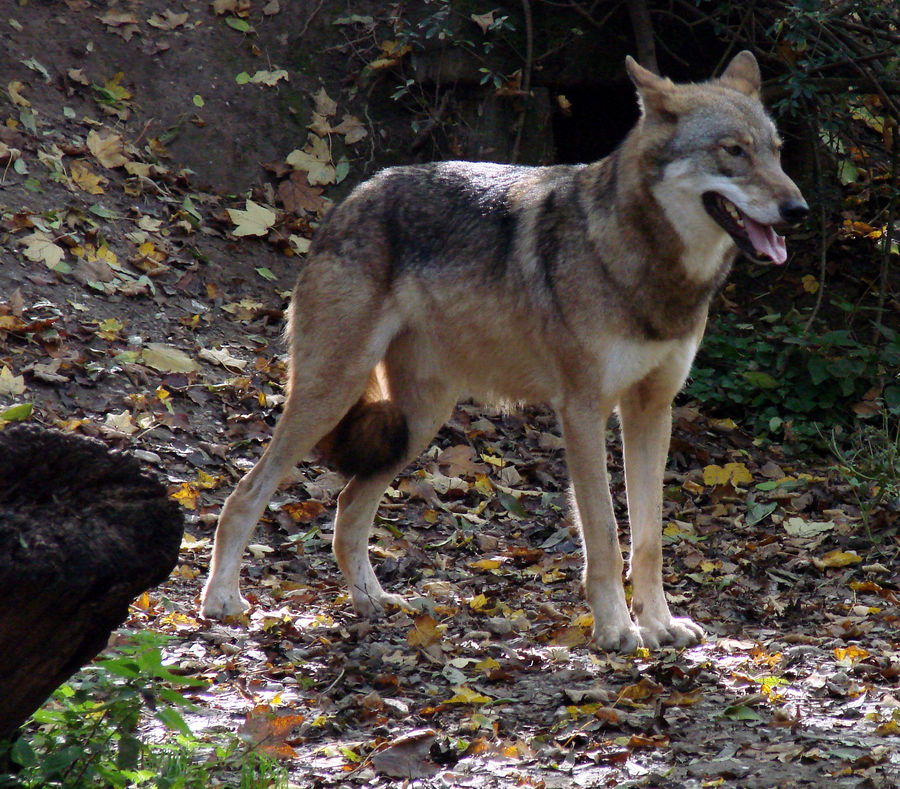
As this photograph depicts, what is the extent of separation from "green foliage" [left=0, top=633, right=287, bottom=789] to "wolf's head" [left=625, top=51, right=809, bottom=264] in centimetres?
257

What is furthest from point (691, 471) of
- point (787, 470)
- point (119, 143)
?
point (119, 143)

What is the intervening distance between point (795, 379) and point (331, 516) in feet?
11.0

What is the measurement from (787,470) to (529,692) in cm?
338

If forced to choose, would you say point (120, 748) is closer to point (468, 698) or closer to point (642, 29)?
point (468, 698)

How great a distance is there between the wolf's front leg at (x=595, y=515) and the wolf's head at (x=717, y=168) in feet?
2.80

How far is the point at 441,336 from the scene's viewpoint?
4918 millimetres

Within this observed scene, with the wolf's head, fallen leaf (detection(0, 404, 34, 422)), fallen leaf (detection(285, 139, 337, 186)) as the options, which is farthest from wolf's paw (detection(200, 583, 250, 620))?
fallen leaf (detection(285, 139, 337, 186))

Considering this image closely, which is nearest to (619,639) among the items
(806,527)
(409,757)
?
(409,757)

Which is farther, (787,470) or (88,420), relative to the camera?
(787,470)

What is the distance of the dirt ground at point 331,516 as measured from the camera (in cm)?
333

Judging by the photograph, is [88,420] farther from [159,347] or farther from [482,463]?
[482,463]

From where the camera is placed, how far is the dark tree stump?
228 cm

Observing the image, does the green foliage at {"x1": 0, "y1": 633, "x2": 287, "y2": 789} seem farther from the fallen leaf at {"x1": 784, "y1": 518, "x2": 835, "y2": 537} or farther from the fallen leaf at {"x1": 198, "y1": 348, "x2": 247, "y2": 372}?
the fallen leaf at {"x1": 198, "y1": 348, "x2": 247, "y2": 372}

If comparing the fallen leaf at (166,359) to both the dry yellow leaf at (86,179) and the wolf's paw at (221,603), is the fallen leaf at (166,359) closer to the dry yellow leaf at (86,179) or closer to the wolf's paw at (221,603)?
the dry yellow leaf at (86,179)
